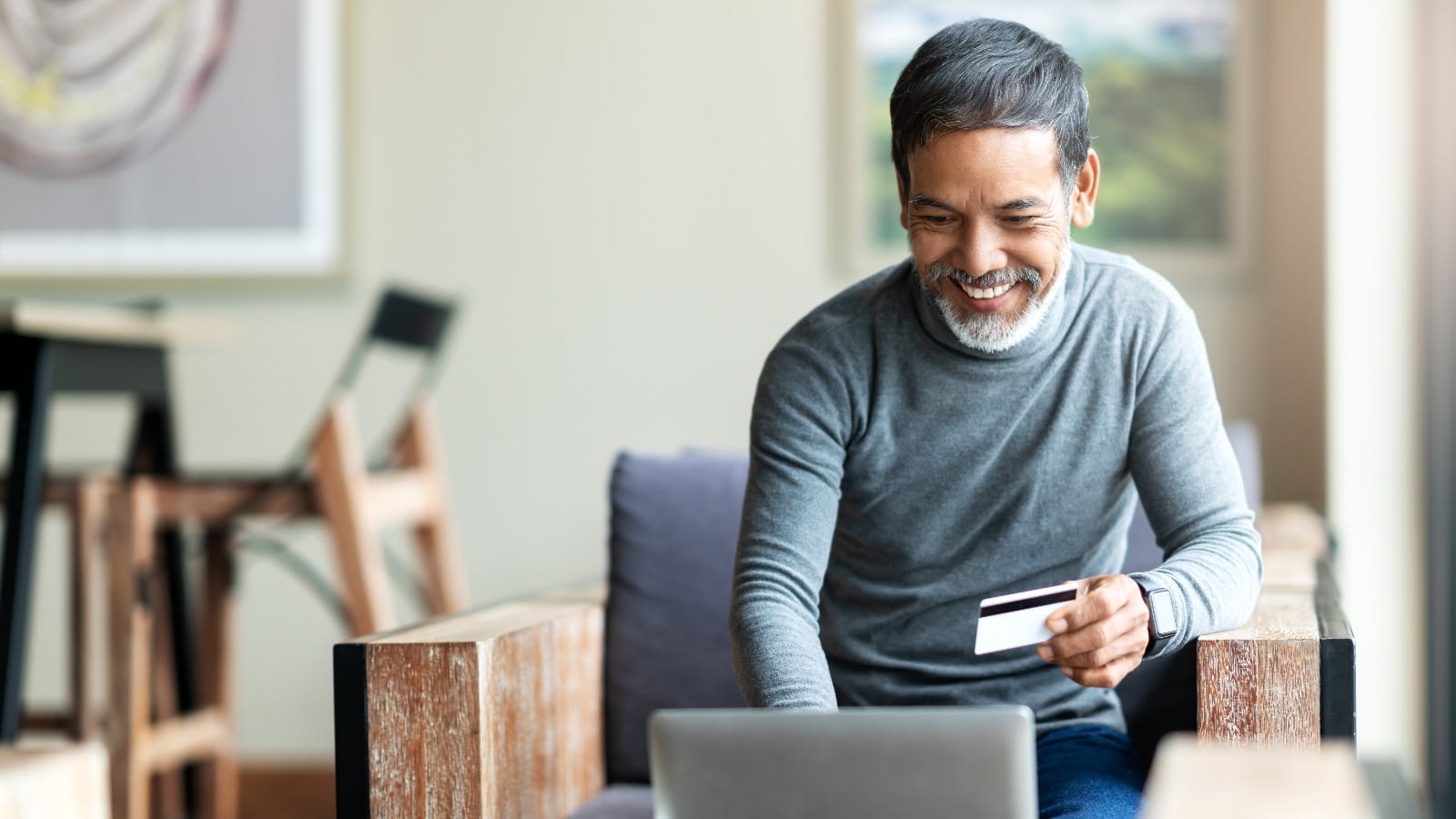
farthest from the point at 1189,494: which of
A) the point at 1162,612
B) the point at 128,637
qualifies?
the point at 128,637

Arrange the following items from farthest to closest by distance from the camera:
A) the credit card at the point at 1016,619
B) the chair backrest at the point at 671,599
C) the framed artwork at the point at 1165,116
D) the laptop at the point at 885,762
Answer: the framed artwork at the point at 1165,116, the chair backrest at the point at 671,599, the credit card at the point at 1016,619, the laptop at the point at 885,762

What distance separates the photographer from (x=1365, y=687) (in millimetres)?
2600

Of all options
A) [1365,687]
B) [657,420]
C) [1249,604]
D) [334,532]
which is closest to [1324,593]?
[1249,604]

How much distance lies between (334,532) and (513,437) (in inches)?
30.6

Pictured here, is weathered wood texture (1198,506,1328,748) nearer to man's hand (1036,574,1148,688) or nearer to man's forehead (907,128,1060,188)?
man's hand (1036,574,1148,688)

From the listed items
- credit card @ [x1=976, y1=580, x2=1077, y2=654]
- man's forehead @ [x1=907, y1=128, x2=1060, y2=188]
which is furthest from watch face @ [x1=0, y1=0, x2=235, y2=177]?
credit card @ [x1=976, y1=580, x2=1077, y2=654]

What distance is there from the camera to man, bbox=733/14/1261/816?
137 cm

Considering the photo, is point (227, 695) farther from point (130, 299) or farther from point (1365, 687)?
point (1365, 687)

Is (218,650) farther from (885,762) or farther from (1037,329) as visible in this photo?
(885,762)

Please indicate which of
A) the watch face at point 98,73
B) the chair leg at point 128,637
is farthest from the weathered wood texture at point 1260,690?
the watch face at point 98,73

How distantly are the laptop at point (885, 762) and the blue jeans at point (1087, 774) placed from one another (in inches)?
15.5

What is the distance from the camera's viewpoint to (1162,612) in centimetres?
131

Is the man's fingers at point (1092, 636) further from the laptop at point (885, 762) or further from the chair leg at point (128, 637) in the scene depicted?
the chair leg at point (128, 637)

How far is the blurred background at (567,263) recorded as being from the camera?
299 cm
